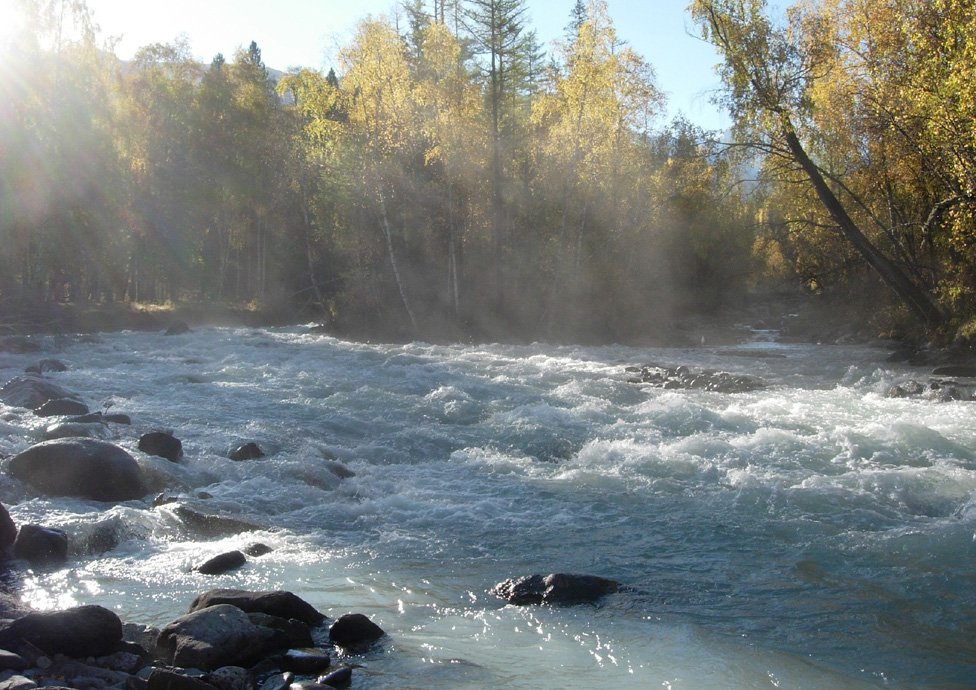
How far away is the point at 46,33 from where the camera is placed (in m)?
33.5

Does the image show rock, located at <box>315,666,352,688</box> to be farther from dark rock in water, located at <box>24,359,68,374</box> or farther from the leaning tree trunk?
the leaning tree trunk

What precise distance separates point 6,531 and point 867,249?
19573 mm

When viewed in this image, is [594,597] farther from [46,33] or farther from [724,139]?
[46,33]

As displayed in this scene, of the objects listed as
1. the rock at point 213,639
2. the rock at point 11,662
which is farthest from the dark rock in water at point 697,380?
the rock at point 11,662

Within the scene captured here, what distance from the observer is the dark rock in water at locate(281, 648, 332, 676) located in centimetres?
527

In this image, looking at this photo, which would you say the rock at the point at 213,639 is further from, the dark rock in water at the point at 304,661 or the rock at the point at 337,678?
the rock at the point at 337,678

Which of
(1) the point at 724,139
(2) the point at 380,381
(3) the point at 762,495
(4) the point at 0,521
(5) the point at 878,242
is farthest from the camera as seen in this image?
(5) the point at 878,242

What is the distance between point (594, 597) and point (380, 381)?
12.3 m

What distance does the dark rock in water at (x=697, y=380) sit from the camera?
16.9 metres

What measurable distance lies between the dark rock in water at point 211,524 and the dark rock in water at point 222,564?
3.26ft

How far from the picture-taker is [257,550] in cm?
768

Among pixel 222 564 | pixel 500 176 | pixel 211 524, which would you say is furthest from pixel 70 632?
pixel 500 176

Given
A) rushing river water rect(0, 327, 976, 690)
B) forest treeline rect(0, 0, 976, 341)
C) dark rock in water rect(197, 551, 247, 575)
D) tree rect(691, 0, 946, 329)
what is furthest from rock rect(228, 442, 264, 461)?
tree rect(691, 0, 946, 329)

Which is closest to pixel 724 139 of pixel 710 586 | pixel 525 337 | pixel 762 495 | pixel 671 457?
pixel 525 337
